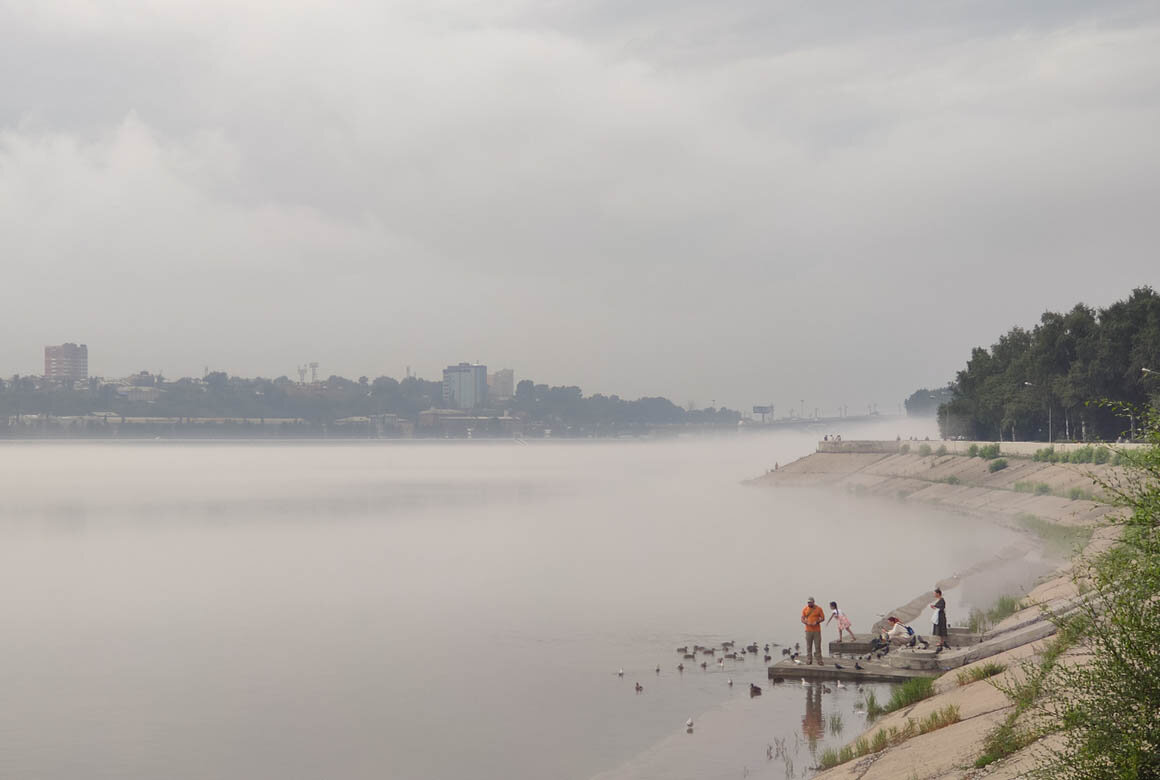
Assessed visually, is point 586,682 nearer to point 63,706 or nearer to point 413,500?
point 63,706

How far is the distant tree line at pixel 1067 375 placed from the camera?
94875 mm

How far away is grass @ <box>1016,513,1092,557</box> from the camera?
53.6 metres

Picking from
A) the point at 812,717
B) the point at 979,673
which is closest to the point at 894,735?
the point at 979,673

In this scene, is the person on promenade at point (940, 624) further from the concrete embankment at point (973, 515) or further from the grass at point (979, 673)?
the grass at point (979, 673)

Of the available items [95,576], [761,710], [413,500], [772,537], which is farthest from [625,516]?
[761,710]

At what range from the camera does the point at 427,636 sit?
42594 mm

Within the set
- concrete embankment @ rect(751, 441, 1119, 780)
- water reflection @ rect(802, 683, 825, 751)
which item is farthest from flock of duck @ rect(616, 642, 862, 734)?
concrete embankment @ rect(751, 441, 1119, 780)

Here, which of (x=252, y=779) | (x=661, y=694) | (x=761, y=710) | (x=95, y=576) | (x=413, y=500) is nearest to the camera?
(x=252, y=779)

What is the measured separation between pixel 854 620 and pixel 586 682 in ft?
46.6

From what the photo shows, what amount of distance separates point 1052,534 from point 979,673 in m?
46.1

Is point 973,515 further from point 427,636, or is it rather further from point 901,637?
point 901,637

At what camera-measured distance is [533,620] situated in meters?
45.8

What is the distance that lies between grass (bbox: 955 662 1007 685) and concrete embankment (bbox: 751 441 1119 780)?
17 centimetres

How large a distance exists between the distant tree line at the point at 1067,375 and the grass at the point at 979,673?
61.1m
